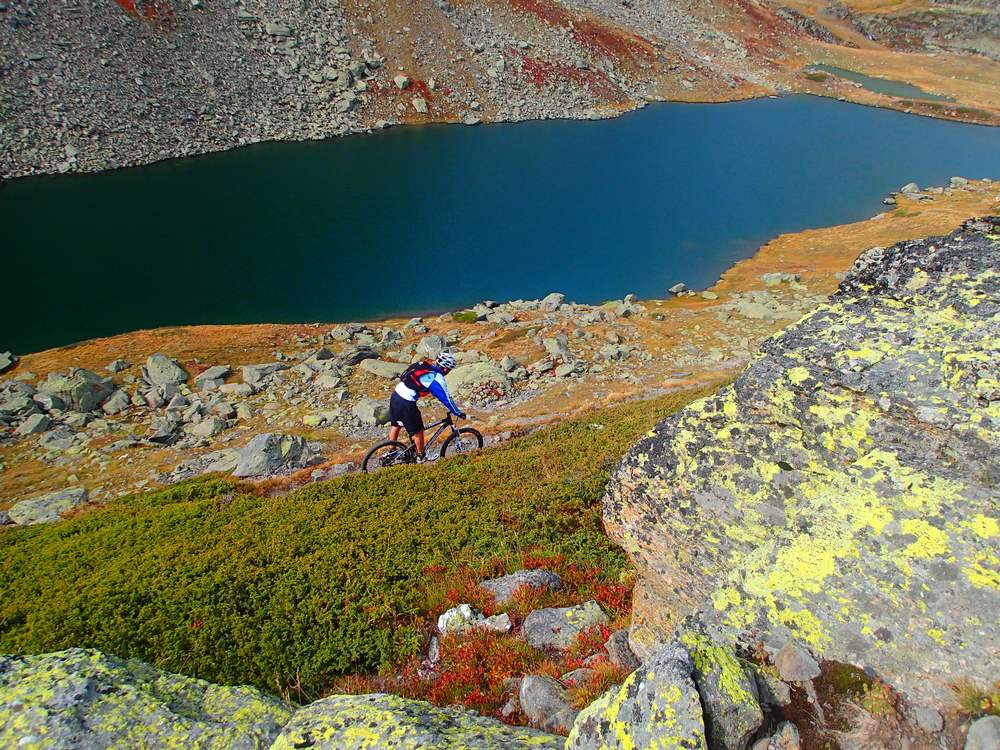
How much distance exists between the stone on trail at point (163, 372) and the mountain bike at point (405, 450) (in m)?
15.4

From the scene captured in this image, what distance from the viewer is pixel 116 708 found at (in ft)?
18.9

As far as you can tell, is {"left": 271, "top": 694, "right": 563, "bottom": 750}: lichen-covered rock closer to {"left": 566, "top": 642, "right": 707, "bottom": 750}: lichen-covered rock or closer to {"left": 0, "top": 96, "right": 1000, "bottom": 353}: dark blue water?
{"left": 566, "top": 642, "right": 707, "bottom": 750}: lichen-covered rock

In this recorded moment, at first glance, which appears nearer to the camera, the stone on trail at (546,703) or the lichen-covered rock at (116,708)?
the lichen-covered rock at (116,708)

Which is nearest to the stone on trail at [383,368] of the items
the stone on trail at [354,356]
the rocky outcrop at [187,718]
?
the stone on trail at [354,356]

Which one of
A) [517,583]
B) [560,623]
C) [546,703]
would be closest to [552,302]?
[517,583]

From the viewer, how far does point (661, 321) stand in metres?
34.5

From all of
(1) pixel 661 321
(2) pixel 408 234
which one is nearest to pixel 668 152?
(2) pixel 408 234

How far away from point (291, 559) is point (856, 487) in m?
8.83

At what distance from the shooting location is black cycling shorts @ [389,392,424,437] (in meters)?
14.9

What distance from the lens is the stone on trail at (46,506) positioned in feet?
55.9

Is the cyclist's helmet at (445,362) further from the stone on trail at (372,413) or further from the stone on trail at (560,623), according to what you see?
the stone on trail at (372,413)

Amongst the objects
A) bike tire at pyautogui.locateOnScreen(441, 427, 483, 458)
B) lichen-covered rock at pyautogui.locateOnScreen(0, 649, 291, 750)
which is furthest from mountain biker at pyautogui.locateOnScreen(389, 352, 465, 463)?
lichen-covered rock at pyautogui.locateOnScreen(0, 649, 291, 750)

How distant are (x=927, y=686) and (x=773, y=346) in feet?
14.4

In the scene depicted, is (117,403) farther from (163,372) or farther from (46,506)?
(46,506)
